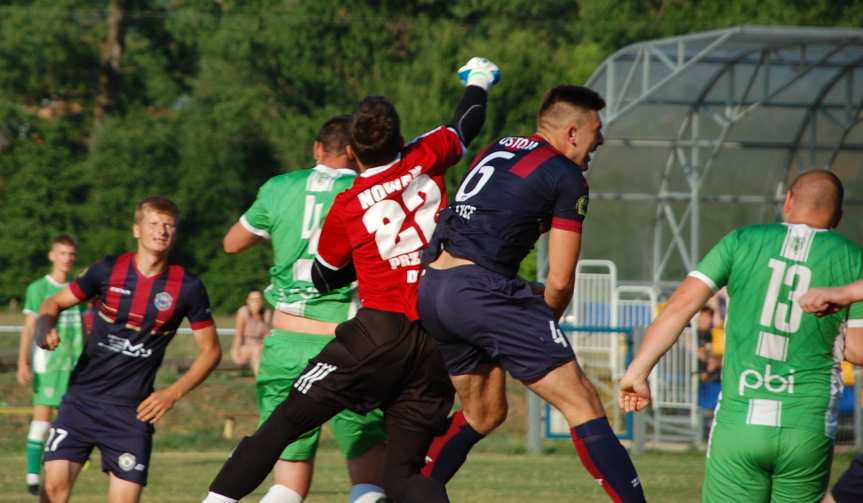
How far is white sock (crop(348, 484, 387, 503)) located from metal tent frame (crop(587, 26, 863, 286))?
14029mm

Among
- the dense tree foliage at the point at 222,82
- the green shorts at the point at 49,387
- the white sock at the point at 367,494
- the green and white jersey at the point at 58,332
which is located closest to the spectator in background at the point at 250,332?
the green and white jersey at the point at 58,332

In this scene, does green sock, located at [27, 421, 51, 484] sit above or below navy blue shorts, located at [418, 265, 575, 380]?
below

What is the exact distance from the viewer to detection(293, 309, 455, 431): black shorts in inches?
249

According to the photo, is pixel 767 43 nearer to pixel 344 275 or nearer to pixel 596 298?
pixel 596 298

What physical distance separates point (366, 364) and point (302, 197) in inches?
50.0

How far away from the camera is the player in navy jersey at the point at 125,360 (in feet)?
25.3

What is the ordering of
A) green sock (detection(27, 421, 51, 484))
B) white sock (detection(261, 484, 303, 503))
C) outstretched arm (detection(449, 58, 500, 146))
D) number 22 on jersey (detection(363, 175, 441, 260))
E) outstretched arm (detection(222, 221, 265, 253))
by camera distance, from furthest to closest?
green sock (detection(27, 421, 51, 484)) < outstretched arm (detection(222, 221, 265, 253)) < white sock (detection(261, 484, 303, 503)) < outstretched arm (detection(449, 58, 500, 146)) < number 22 on jersey (detection(363, 175, 441, 260))

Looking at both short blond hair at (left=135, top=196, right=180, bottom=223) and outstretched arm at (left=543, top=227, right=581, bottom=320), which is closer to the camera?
outstretched arm at (left=543, top=227, right=581, bottom=320)

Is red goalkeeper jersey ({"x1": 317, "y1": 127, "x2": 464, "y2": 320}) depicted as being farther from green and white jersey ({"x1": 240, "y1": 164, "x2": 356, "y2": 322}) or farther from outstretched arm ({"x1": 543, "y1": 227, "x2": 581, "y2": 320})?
green and white jersey ({"x1": 240, "y1": 164, "x2": 356, "y2": 322})

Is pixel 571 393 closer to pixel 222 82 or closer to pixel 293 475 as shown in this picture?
pixel 293 475

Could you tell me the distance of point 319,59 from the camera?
4866 cm

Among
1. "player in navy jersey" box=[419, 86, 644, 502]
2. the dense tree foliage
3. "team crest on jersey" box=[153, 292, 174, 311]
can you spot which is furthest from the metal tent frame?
"player in navy jersey" box=[419, 86, 644, 502]

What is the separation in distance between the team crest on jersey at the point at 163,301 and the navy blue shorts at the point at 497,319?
204 cm

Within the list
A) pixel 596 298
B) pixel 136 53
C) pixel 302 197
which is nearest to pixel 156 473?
pixel 302 197
